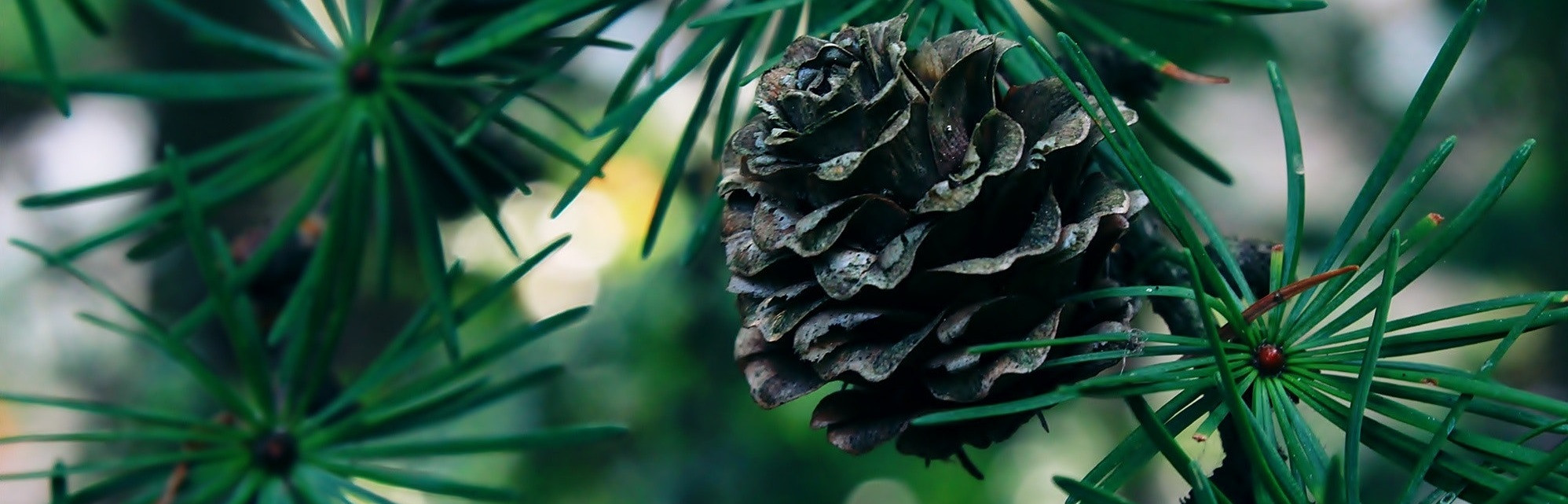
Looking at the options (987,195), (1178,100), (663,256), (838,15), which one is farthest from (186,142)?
(1178,100)

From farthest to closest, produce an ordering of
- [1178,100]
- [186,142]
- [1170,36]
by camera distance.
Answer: [1178,100], [1170,36], [186,142]

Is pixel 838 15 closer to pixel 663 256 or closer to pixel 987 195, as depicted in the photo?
pixel 987 195

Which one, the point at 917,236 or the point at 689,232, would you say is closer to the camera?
the point at 917,236

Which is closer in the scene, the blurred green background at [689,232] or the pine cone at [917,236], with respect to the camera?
the pine cone at [917,236]

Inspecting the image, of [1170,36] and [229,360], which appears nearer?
[229,360]
